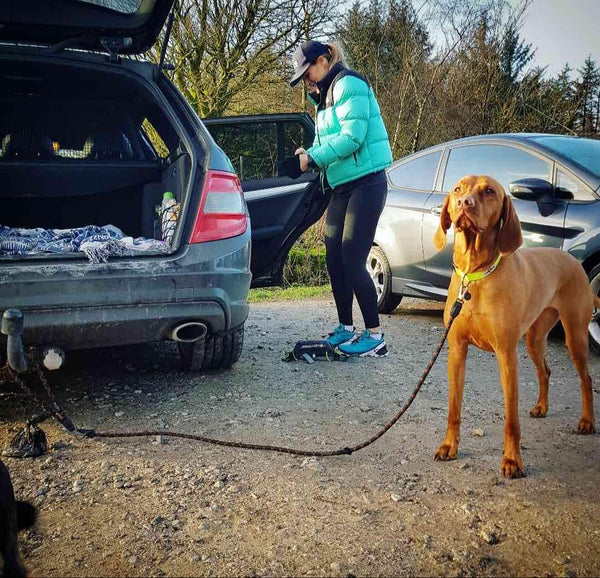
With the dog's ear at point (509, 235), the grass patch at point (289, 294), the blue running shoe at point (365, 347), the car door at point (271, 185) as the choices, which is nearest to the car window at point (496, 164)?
the car door at point (271, 185)

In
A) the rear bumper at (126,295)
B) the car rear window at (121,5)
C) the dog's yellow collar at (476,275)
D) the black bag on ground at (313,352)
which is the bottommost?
the black bag on ground at (313,352)

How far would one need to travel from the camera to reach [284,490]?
8.70 ft

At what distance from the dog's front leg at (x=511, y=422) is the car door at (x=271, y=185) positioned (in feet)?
7.06

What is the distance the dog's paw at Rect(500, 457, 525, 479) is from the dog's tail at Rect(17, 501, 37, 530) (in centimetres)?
187

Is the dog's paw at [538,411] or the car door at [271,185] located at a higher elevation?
the car door at [271,185]

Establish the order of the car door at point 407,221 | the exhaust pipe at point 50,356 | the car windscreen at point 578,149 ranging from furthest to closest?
the car door at point 407,221 < the car windscreen at point 578,149 < the exhaust pipe at point 50,356

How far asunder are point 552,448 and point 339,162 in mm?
2397

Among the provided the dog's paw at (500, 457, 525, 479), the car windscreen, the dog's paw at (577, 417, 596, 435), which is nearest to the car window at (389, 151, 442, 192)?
the car windscreen

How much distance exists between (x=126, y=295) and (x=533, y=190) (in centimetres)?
312

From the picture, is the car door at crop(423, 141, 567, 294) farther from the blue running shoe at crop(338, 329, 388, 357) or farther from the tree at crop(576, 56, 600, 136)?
the tree at crop(576, 56, 600, 136)

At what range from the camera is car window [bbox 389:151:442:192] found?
6.06 meters

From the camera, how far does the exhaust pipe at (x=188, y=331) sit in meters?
3.49

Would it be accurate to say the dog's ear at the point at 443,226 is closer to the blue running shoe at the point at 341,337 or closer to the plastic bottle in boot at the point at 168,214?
the plastic bottle in boot at the point at 168,214

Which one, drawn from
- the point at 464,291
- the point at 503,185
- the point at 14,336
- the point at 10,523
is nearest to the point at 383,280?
the point at 503,185
